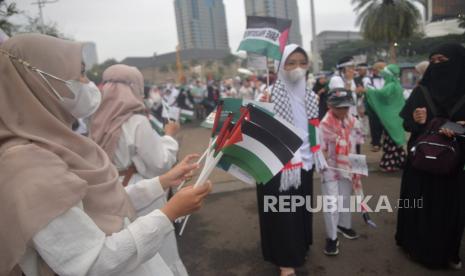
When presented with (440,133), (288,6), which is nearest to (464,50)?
(440,133)

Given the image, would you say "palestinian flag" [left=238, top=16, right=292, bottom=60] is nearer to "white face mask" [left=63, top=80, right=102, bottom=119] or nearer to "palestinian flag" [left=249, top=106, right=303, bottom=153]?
"palestinian flag" [left=249, top=106, right=303, bottom=153]

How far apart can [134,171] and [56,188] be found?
1.45 m

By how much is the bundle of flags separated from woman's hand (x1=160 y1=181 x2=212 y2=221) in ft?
0.47

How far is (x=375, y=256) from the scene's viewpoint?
3.22 m

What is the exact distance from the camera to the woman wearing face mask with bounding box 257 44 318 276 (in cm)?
285

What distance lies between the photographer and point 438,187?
2820 mm

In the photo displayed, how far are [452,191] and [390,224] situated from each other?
1.17 m

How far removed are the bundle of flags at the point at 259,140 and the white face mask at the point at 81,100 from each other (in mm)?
546

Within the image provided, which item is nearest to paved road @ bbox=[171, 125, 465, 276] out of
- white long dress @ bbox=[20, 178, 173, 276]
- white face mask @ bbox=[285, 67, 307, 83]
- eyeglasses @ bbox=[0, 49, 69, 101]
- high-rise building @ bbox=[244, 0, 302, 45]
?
white face mask @ bbox=[285, 67, 307, 83]

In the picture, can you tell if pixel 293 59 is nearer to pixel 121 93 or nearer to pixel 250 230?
pixel 121 93

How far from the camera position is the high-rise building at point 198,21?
30969 millimetres

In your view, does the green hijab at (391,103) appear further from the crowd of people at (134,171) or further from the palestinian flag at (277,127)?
the palestinian flag at (277,127)

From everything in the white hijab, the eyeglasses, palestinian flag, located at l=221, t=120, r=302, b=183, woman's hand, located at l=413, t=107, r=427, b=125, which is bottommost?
woman's hand, located at l=413, t=107, r=427, b=125

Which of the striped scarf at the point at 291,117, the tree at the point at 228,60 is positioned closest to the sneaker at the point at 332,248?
the striped scarf at the point at 291,117
